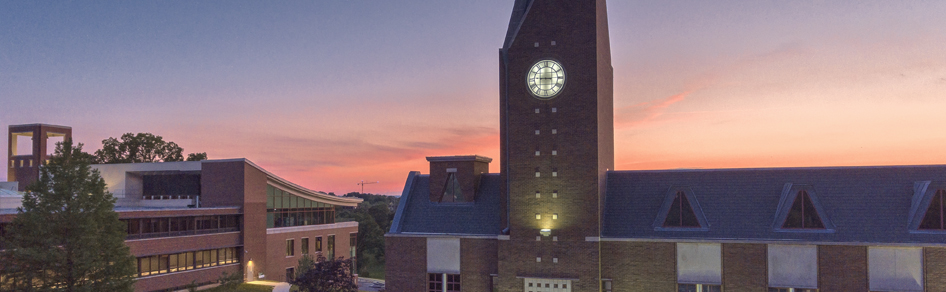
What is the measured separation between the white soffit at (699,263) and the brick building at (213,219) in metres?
35.9

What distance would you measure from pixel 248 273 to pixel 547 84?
3484 cm

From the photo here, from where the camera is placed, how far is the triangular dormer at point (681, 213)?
105 ft

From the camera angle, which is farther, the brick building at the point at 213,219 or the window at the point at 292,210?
the window at the point at 292,210

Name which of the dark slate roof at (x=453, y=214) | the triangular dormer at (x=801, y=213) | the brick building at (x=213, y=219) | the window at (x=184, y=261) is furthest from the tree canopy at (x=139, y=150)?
the triangular dormer at (x=801, y=213)

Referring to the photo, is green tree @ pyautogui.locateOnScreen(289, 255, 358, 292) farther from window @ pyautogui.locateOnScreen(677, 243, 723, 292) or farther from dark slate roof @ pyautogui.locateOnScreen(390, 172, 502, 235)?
window @ pyautogui.locateOnScreen(677, 243, 723, 292)

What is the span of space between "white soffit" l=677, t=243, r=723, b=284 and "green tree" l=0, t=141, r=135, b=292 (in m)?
27.2

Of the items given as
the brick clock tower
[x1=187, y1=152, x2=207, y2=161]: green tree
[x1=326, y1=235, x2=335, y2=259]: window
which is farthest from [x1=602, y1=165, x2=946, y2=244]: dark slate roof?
[x1=187, y1=152, x2=207, y2=161]: green tree

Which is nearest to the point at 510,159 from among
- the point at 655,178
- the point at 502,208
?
the point at 502,208

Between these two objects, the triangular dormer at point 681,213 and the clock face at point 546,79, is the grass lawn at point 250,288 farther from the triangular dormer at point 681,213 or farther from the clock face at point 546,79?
the triangular dormer at point 681,213

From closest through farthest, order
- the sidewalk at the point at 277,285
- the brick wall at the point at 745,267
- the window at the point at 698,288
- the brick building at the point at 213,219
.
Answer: the brick wall at the point at 745,267 < the window at the point at 698,288 < the brick building at the point at 213,219 < the sidewalk at the point at 277,285

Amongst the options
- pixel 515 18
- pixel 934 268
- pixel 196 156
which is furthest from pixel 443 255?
pixel 196 156

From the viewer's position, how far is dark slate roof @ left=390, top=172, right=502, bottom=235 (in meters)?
35.9

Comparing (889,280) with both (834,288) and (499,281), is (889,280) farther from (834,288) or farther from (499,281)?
(499,281)

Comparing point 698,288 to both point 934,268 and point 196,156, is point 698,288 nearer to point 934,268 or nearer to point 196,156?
point 934,268
